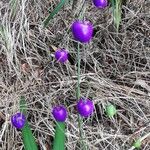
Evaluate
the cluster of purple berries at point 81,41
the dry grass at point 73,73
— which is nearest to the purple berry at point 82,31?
the cluster of purple berries at point 81,41

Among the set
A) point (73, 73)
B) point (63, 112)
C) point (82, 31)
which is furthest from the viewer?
point (73, 73)

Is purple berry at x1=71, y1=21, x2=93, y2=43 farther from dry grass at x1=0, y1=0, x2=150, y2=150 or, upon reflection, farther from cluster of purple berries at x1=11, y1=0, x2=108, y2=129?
dry grass at x1=0, y1=0, x2=150, y2=150

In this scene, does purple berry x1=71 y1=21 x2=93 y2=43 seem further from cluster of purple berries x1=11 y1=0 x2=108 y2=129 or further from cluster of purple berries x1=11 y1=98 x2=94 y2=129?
cluster of purple berries x1=11 y1=98 x2=94 y2=129

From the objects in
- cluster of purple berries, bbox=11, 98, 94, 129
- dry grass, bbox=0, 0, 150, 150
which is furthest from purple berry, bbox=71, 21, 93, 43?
dry grass, bbox=0, 0, 150, 150

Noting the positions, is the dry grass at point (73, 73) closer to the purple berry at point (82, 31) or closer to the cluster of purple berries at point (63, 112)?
the cluster of purple berries at point (63, 112)

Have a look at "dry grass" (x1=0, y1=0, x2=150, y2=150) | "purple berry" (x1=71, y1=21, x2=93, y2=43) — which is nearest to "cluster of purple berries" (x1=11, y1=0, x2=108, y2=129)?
"purple berry" (x1=71, y1=21, x2=93, y2=43)

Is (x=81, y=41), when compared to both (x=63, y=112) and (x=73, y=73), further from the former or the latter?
(x=73, y=73)

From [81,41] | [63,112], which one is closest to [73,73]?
[63,112]

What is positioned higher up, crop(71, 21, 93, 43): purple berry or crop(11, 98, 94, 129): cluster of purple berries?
crop(71, 21, 93, 43): purple berry

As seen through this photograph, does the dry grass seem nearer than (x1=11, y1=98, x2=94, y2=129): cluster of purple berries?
No
